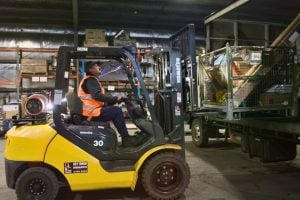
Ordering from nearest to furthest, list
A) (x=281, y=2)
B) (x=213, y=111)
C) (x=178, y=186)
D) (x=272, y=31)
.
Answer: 1. (x=178, y=186)
2. (x=213, y=111)
3. (x=281, y=2)
4. (x=272, y=31)

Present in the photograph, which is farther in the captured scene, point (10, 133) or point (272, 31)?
point (272, 31)

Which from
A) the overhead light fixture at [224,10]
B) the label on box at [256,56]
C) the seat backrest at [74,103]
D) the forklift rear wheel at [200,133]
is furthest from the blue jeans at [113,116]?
the overhead light fixture at [224,10]

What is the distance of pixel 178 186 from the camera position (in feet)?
17.9

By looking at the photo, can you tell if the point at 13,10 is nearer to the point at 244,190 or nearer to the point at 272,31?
the point at 272,31

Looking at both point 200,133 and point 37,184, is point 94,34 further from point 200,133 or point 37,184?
point 37,184

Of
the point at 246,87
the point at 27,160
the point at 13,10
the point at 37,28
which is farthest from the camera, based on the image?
the point at 37,28

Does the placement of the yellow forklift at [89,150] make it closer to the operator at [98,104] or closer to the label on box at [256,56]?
the operator at [98,104]

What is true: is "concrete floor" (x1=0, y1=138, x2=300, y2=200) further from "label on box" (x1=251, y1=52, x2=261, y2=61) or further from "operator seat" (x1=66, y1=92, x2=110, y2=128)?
"label on box" (x1=251, y1=52, x2=261, y2=61)

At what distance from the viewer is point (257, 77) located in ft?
23.6

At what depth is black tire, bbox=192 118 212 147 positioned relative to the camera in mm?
9922

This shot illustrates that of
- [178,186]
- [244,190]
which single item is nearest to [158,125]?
[178,186]

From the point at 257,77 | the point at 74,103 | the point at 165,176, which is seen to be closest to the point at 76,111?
the point at 74,103

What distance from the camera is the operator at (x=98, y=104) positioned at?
17.7 ft

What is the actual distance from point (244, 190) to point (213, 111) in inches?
104
